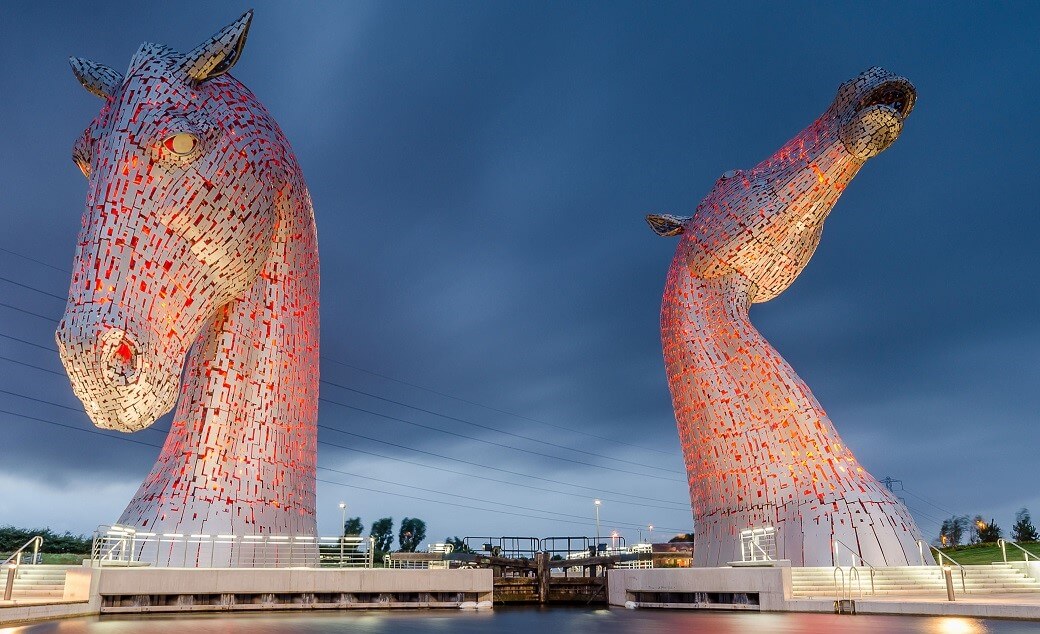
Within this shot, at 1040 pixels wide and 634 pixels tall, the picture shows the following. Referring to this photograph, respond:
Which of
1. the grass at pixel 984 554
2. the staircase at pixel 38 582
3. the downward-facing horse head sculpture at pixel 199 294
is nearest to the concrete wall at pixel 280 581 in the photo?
the downward-facing horse head sculpture at pixel 199 294

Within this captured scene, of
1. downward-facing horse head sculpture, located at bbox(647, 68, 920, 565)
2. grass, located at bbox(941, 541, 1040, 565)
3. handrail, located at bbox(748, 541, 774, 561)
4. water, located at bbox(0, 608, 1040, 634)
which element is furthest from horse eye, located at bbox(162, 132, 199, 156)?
grass, located at bbox(941, 541, 1040, 565)

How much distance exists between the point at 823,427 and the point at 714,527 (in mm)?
3385

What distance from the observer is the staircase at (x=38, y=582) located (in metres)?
13.0

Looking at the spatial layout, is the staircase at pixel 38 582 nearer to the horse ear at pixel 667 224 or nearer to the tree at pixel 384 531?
the horse ear at pixel 667 224

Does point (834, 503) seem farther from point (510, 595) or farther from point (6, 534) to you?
point (6, 534)

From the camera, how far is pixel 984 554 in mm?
25547

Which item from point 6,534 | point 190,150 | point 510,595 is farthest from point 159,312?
point 6,534

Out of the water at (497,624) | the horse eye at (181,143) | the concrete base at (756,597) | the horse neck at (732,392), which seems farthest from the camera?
the horse neck at (732,392)

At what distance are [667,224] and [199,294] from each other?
12.6m

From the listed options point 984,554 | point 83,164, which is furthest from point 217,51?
point 984,554

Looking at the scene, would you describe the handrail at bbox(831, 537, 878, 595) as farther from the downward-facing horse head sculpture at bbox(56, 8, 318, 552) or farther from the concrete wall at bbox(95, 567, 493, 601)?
the downward-facing horse head sculpture at bbox(56, 8, 318, 552)

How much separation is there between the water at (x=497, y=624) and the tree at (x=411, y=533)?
190 ft

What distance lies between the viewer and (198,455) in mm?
13695

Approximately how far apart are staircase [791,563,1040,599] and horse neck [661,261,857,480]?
2400 millimetres
